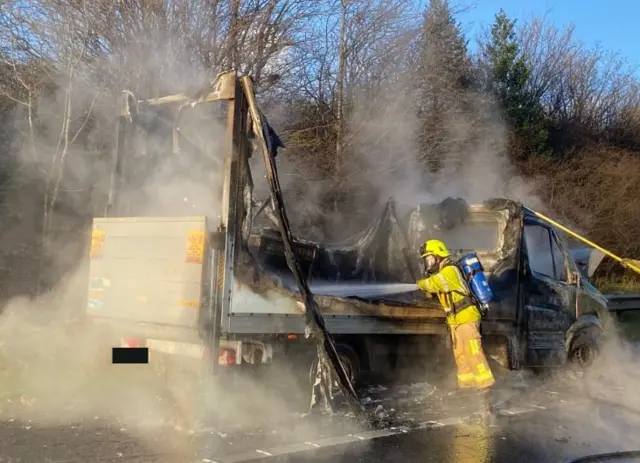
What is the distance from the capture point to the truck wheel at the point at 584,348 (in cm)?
808

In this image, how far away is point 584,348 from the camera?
8219 millimetres

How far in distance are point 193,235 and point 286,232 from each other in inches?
27.3

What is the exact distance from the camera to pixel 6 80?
27.5 feet

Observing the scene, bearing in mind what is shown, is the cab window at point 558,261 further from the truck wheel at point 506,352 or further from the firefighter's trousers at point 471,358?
the firefighter's trousers at point 471,358

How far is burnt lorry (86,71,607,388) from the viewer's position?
16.6 ft

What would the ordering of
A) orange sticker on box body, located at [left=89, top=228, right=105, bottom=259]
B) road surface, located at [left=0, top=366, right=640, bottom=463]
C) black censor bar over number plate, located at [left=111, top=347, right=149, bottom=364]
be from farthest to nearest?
1. orange sticker on box body, located at [left=89, top=228, right=105, bottom=259]
2. black censor bar over number plate, located at [left=111, top=347, right=149, bottom=364]
3. road surface, located at [left=0, top=366, right=640, bottom=463]

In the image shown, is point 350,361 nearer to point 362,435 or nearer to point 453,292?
point 362,435

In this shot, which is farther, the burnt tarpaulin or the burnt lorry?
the burnt tarpaulin

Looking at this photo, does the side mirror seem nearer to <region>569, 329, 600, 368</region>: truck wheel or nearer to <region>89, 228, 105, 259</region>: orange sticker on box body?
<region>569, 329, 600, 368</region>: truck wheel

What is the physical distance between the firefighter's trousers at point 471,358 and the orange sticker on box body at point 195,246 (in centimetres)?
265

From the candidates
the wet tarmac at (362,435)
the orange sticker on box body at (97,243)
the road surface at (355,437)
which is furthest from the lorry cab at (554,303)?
the orange sticker on box body at (97,243)

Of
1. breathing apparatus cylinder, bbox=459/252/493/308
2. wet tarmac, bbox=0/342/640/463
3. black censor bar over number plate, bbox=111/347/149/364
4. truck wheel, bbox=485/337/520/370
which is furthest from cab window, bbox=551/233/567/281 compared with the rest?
black censor bar over number plate, bbox=111/347/149/364

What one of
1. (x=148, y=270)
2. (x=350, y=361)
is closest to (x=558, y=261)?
(x=350, y=361)

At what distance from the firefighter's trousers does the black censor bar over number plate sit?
2793mm
